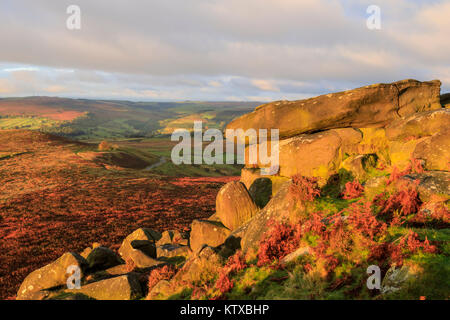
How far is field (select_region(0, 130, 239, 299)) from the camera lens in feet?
65.7

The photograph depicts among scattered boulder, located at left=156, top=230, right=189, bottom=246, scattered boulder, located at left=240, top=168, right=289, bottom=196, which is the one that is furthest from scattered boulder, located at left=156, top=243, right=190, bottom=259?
scattered boulder, located at left=240, top=168, right=289, bottom=196

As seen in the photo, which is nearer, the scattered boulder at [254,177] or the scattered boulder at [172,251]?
the scattered boulder at [172,251]

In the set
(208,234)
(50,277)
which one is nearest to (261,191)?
(208,234)

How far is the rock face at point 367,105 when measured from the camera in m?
14.0

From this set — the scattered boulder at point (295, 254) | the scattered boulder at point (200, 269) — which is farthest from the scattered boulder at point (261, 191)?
the scattered boulder at point (295, 254)

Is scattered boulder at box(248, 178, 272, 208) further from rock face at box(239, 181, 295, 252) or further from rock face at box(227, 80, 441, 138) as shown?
rock face at box(239, 181, 295, 252)

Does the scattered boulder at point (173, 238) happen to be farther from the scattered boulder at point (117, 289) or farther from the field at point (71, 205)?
the scattered boulder at point (117, 289)

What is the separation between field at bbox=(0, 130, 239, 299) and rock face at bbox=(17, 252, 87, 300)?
343 cm

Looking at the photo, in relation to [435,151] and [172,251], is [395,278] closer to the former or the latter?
[435,151]

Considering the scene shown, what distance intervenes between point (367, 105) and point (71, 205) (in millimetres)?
33837

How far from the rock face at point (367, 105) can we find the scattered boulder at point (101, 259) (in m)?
12.7

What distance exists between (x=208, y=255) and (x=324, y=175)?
24.8ft
